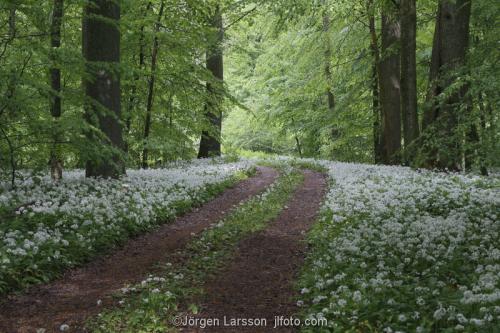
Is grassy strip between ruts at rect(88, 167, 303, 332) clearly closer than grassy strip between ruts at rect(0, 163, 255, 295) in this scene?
Yes

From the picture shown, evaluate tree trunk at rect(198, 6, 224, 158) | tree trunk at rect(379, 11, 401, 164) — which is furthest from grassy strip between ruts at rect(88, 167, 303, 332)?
tree trunk at rect(379, 11, 401, 164)

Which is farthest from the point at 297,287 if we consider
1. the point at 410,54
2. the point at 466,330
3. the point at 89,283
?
the point at 410,54

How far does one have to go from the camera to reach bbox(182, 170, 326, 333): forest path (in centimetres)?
579

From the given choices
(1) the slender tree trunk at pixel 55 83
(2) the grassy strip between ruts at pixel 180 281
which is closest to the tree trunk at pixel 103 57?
(1) the slender tree trunk at pixel 55 83

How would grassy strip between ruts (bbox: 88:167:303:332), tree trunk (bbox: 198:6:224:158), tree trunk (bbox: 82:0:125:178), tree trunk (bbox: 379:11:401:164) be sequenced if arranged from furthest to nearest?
tree trunk (bbox: 379:11:401:164) < tree trunk (bbox: 198:6:224:158) < tree trunk (bbox: 82:0:125:178) < grassy strip between ruts (bbox: 88:167:303:332)

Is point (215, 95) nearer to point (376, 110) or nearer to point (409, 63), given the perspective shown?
point (409, 63)

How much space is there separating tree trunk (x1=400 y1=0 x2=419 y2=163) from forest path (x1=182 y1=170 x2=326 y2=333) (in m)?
7.55

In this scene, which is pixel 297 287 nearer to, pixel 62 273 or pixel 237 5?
pixel 62 273

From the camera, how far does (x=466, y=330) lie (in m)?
4.59

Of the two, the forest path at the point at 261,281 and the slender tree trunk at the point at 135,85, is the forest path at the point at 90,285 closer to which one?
the forest path at the point at 261,281

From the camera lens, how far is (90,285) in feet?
22.2

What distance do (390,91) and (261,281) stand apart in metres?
15.1

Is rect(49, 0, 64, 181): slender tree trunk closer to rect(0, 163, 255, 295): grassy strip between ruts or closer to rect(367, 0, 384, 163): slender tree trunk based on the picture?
rect(0, 163, 255, 295): grassy strip between ruts

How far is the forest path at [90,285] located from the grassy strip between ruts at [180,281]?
0.93 ft
